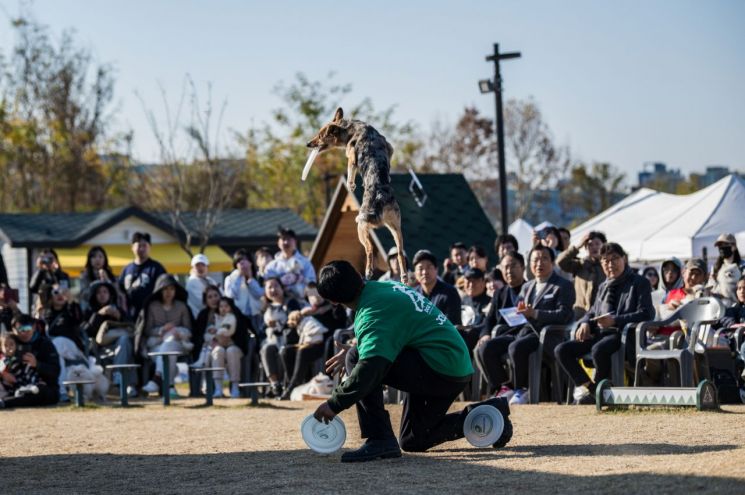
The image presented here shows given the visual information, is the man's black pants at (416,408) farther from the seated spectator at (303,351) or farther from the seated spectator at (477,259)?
the seated spectator at (303,351)

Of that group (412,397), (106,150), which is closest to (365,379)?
(412,397)

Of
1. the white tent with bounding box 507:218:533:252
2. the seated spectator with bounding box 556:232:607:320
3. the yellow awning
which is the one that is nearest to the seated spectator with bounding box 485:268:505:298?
the seated spectator with bounding box 556:232:607:320

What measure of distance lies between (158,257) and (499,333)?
26198 millimetres

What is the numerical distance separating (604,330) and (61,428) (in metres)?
5.30

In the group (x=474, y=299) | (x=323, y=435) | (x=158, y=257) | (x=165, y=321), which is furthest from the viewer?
(x=158, y=257)

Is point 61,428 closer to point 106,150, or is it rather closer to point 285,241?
point 285,241

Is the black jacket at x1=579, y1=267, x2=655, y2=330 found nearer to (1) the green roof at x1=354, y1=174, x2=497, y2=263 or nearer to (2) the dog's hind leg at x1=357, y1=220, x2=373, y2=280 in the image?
(2) the dog's hind leg at x1=357, y1=220, x2=373, y2=280

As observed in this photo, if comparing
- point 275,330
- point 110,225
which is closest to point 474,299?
point 275,330

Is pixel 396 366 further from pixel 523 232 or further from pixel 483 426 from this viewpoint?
pixel 523 232

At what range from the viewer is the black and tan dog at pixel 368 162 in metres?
7.80

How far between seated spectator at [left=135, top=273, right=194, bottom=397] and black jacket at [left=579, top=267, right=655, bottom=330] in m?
6.17

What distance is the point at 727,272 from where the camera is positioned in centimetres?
1245

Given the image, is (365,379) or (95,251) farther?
(95,251)

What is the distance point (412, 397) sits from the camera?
24.7ft
